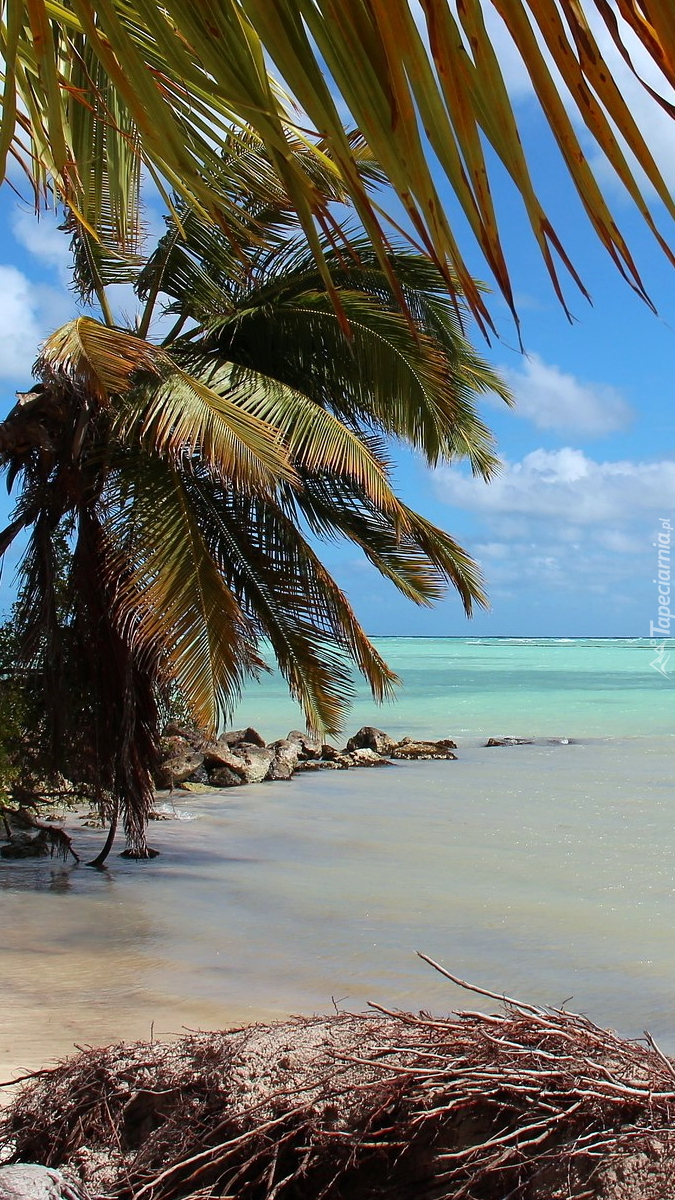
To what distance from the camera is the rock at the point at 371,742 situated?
63.9ft

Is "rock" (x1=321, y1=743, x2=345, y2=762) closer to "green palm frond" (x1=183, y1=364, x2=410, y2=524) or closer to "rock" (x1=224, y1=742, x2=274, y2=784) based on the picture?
"rock" (x1=224, y1=742, x2=274, y2=784)

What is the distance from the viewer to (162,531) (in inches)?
336

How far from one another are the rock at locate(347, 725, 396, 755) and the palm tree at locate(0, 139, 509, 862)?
9.22 metres

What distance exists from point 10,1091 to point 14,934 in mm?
3525

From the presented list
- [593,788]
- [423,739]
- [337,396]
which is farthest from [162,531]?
[423,739]

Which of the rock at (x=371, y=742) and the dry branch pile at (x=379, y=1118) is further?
the rock at (x=371, y=742)

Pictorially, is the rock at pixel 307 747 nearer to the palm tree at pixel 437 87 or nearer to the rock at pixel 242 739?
the rock at pixel 242 739

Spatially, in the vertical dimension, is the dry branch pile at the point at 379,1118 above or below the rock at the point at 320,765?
below

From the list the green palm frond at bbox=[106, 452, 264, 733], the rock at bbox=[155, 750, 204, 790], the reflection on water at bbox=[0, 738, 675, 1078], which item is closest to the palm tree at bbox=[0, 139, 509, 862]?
the green palm frond at bbox=[106, 452, 264, 733]

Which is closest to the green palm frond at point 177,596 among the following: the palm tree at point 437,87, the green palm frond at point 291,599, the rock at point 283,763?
the green palm frond at point 291,599

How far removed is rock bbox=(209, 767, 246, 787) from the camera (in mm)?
15977

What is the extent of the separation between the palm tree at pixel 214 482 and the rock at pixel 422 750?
875cm

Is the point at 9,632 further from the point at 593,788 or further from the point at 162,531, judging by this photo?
the point at 593,788

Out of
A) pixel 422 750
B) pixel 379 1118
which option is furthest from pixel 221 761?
pixel 379 1118
